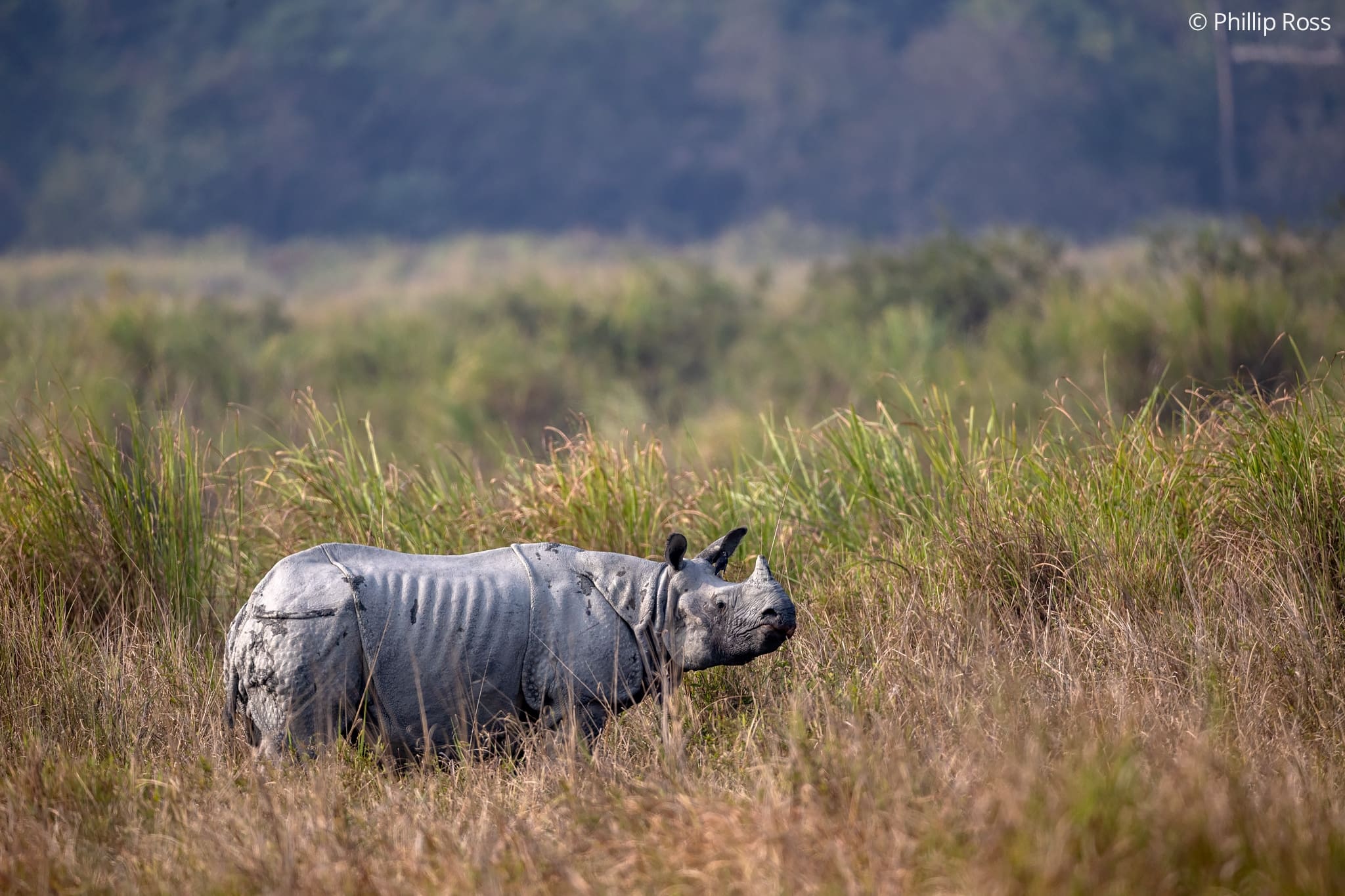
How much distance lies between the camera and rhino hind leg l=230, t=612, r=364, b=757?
14.0 feet

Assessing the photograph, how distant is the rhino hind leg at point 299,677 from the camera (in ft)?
14.0

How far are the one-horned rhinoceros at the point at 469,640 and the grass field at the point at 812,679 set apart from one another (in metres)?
0.17

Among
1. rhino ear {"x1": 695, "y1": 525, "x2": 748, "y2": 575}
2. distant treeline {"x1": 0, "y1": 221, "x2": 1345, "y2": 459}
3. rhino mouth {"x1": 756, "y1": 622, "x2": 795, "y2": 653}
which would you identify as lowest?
distant treeline {"x1": 0, "y1": 221, "x2": 1345, "y2": 459}

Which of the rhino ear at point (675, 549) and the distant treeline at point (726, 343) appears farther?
the distant treeline at point (726, 343)

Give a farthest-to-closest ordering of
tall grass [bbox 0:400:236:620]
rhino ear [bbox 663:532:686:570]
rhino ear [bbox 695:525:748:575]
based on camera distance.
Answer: tall grass [bbox 0:400:236:620] → rhino ear [bbox 695:525:748:575] → rhino ear [bbox 663:532:686:570]

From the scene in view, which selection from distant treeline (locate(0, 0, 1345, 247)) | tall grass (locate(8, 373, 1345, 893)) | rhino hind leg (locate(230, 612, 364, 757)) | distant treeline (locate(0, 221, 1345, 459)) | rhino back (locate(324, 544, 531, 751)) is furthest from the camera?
distant treeline (locate(0, 0, 1345, 247))

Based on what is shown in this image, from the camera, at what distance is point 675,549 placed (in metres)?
4.56

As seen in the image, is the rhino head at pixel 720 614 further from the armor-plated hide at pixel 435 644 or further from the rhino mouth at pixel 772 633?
the armor-plated hide at pixel 435 644

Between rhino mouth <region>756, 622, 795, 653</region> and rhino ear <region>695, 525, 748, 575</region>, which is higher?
rhino ear <region>695, 525, 748, 575</region>

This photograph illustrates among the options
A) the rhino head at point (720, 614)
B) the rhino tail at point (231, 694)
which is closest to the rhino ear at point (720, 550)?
the rhino head at point (720, 614)

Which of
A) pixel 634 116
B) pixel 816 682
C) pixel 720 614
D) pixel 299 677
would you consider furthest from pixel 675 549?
pixel 634 116

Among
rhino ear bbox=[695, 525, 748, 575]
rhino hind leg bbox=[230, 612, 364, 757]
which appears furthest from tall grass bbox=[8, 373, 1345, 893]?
rhino ear bbox=[695, 525, 748, 575]

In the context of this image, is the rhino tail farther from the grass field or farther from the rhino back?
the rhino back

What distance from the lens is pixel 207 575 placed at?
6.04m
